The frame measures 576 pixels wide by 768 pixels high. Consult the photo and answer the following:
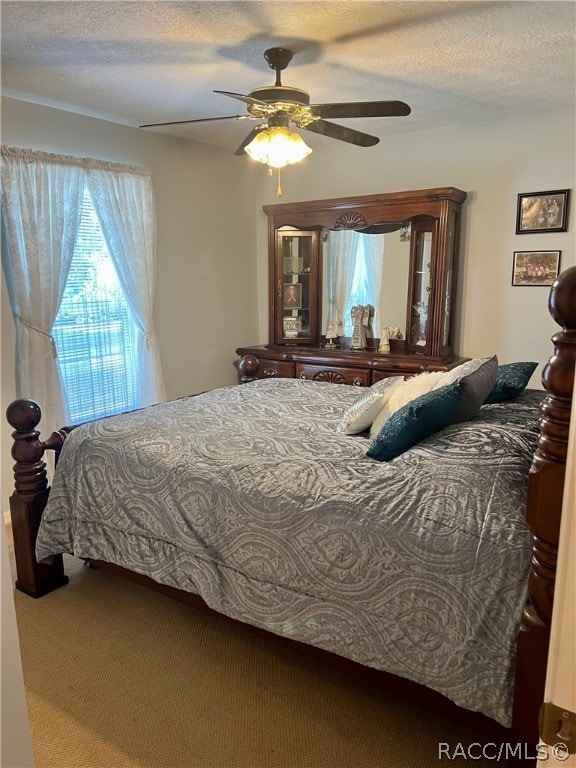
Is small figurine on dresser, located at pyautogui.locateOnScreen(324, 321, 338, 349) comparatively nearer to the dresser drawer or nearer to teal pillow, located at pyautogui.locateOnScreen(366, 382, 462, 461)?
the dresser drawer

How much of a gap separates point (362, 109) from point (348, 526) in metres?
1.79

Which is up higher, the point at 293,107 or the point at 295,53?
the point at 295,53

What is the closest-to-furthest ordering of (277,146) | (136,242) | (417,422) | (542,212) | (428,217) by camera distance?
1. (417,422)
2. (277,146)
3. (542,212)
4. (136,242)
5. (428,217)

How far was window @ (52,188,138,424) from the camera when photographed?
363 centimetres

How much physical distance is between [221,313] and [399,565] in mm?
3487

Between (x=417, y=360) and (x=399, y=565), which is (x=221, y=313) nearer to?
(x=417, y=360)

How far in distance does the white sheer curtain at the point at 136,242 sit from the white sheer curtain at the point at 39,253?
205mm

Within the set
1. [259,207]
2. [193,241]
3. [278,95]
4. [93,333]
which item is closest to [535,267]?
[278,95]

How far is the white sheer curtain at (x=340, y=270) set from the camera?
176 inches

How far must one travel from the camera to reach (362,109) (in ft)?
7.84

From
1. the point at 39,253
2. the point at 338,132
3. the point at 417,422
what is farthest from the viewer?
the point at 39,253

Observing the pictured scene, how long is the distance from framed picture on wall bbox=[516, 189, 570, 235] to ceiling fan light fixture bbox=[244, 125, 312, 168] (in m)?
1.99

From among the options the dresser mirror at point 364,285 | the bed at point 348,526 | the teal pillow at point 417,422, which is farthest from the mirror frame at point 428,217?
the teal pillow at point 417,422

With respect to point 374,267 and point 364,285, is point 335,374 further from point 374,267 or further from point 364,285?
point 374,267
